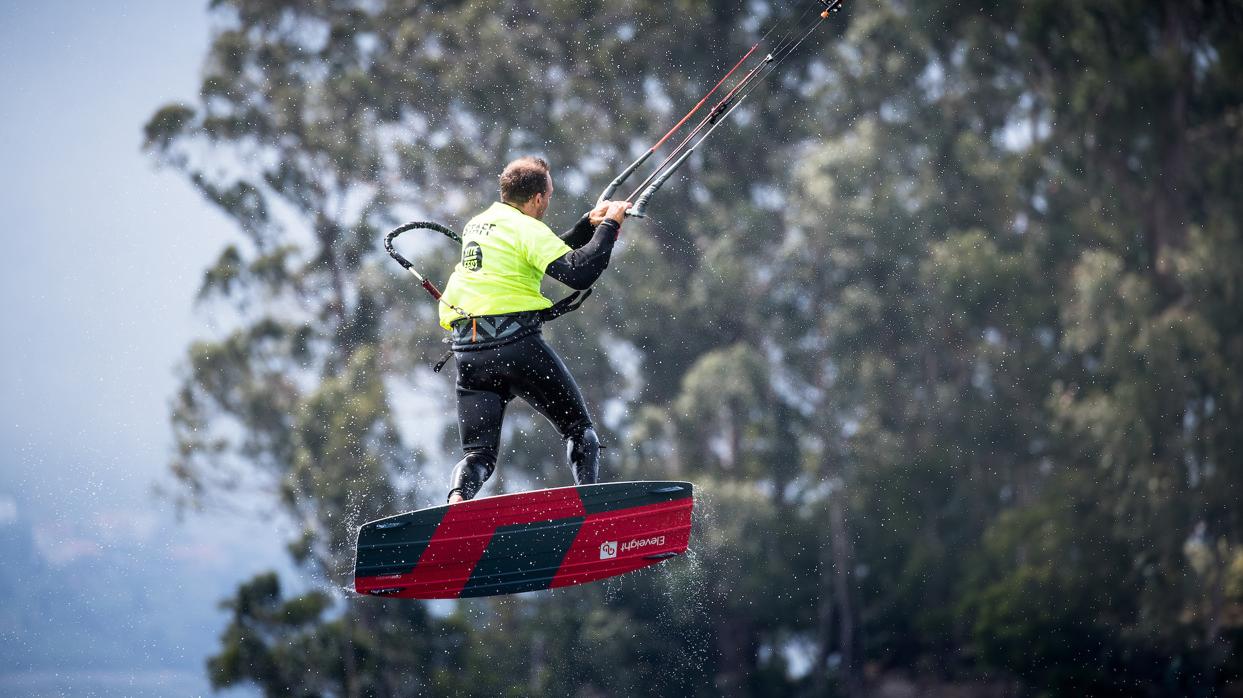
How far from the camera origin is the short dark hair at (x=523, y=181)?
22.0ft

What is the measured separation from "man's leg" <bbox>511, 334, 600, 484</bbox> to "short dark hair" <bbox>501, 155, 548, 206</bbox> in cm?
69

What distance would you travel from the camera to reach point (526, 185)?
672 centimetres

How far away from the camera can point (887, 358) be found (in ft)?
83.3

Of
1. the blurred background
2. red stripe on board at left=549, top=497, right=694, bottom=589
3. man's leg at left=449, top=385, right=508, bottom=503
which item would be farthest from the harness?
the blurred background

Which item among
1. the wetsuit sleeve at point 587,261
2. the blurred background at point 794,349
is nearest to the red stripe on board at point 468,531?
the wetsuit sleeve at point 587,261

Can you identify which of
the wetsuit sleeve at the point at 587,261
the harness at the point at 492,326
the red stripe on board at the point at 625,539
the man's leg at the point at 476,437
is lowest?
the red stripe on board at the point at 625,539

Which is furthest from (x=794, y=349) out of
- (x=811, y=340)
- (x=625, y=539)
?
(x=625, y=539)

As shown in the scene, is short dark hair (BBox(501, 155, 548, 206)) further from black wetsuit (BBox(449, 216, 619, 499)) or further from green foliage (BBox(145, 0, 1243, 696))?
green foliage (BBox(145, 0, 1243, 696))

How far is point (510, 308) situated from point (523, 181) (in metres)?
0.61

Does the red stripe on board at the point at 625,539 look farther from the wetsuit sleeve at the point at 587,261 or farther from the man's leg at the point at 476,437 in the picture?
the wetsuit sleeve at the point at 587,261

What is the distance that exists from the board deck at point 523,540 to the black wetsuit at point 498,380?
0.22 m

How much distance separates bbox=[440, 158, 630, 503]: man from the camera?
21.7ft

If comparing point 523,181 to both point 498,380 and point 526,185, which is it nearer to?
point 526,185

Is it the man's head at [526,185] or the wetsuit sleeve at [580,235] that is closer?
the man's head at [526,185]
